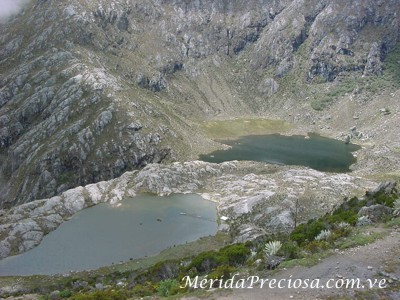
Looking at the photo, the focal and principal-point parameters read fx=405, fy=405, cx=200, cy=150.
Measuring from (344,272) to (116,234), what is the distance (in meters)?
73.9

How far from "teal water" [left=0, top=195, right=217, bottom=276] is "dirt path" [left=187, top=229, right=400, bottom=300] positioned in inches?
2373

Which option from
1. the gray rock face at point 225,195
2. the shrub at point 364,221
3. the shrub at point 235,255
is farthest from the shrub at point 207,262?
the gray rock face at point 225,195

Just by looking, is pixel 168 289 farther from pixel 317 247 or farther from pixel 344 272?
pixel 344 272

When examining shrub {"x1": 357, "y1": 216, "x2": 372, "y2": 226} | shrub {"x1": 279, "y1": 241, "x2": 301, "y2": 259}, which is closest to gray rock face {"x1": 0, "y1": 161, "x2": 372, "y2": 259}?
shrub {"x1": 357, "y1": 216, "x2": 372, "y2": 226}

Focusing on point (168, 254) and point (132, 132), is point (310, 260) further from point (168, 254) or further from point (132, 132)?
point (132, 132)

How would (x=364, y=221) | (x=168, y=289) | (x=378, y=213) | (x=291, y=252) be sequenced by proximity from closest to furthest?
(x=168, y=289) < (x=291, y=252) < (x=364, y=221) < (x=378, y=213)

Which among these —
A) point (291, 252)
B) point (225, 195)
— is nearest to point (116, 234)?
point (225, 195)

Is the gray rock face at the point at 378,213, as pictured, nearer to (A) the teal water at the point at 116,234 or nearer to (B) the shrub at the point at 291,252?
(B) the shrub at the point at 291,252

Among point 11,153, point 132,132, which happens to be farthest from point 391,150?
A: point 11,153

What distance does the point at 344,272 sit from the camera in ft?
93.7

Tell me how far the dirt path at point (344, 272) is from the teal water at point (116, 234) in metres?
60.3

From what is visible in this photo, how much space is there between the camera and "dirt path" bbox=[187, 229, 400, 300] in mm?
26156

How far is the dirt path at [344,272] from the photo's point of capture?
26156 millimetres

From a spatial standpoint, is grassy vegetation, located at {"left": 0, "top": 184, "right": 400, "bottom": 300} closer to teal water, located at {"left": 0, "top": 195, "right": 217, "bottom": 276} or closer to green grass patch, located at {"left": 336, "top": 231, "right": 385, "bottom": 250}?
green grass patch, located at {"left": 336, "top": 231, "right": 385, "bottom": 250}
